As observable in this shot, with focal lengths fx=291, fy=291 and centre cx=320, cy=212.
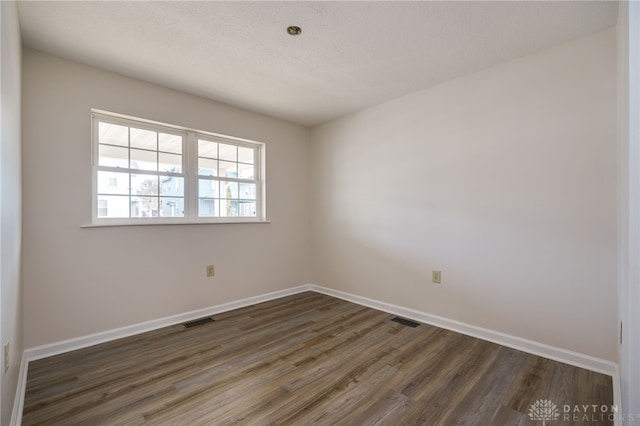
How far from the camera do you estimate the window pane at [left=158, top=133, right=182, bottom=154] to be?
302 centimetres

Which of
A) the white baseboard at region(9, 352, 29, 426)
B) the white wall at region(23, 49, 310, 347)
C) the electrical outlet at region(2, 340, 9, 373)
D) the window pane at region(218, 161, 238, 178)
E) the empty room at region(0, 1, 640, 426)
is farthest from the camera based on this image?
the window pane at region(218, 161, 238, 178)

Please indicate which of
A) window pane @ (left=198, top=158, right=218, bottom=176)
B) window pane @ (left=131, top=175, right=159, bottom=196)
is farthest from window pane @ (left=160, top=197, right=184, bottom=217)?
window pane @ (left=198, top=158, right=218, bottom=176)

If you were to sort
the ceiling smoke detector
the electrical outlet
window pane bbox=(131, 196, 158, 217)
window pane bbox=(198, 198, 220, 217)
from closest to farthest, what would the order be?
the electrical outlet < the ceiling smoke detector < window pane bbox=(131, 196, 158, 217) < window pane bbox=(198, 198, 220, 217)

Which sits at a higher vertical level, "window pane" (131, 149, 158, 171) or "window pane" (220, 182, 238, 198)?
"window pane" (131, 149, 158, 171)

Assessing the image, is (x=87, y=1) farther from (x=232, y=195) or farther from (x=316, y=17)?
(x=232, y=195)

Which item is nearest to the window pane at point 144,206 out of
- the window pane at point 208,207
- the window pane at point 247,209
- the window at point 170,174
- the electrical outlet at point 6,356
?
the window at point 170,174

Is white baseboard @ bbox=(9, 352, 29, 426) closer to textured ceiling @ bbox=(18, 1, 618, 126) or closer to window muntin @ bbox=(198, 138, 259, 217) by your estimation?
window muntin @ bbox=(198, 138, 259, 217)

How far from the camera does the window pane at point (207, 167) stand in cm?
331

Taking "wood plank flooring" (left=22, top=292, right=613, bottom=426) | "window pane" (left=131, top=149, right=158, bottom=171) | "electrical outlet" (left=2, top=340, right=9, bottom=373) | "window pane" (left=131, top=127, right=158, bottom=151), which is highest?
"window pane" (left=131, top=127, right=158, bottom=151)

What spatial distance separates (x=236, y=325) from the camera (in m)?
2.94

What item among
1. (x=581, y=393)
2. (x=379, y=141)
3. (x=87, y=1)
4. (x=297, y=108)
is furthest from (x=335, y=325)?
(x=87, y=1)

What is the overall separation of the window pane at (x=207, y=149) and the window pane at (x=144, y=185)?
59cm

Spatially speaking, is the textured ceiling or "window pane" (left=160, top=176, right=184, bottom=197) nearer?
the textured ceiling

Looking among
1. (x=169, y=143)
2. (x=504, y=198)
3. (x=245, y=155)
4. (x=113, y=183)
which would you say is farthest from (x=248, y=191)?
(x=504, y=198)
